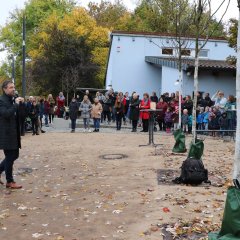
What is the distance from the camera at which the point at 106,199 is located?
808cm

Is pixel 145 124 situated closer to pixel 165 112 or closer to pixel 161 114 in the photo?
pixel 161 114

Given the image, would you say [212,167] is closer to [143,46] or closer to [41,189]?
[41,189]

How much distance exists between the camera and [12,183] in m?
9.15

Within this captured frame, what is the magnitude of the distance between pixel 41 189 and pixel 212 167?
4217mm

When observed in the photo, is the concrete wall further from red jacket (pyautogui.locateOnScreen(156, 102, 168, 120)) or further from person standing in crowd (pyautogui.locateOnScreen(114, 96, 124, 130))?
red jacket (pyautogui.locateOnScreen(156, 102, 168, 120))

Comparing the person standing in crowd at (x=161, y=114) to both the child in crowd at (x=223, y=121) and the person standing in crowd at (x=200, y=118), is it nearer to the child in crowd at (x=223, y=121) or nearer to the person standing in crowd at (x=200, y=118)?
the person standing in crowd at (x=200, y=118)

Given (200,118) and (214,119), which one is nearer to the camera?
(214,119)

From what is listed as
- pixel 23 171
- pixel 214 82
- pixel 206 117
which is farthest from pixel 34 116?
pixel 214 82

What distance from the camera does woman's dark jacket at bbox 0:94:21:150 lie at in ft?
28.4

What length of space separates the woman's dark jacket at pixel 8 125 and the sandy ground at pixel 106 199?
2.97 ft

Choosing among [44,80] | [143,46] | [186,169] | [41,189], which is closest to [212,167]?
[186,169]

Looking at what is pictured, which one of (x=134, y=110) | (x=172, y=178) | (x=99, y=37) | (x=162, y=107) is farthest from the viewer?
(x=99, y=37)

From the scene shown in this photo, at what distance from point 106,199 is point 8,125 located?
2.31 meters

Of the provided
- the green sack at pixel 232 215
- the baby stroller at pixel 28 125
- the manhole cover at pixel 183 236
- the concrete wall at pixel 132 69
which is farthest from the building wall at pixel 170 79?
the green sack at pixel 232 215
